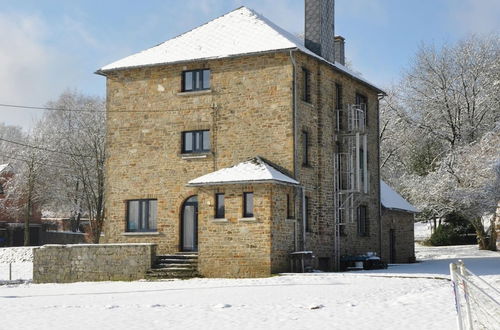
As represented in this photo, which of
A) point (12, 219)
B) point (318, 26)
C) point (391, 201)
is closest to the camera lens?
point (318, 26)

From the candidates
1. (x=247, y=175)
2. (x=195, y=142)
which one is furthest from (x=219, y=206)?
(x=195, y=142)

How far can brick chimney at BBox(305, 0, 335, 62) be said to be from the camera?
29453mm

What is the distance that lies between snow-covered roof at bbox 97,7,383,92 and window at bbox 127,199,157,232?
5232 mm

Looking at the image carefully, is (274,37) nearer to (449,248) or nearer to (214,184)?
(214,184)

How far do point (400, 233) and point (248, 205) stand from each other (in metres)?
13.0

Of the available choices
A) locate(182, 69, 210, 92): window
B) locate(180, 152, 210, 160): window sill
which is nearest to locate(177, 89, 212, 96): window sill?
locate(182, 69, 210, 92): window

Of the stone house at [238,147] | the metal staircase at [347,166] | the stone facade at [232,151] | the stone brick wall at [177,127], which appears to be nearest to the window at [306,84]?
the stone house at [238,147]

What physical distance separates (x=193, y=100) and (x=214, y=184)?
14.0 feet

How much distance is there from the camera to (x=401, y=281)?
2173 cm

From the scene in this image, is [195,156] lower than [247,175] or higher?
higher

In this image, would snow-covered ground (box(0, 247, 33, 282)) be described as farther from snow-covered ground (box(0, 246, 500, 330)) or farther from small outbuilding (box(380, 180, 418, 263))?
small outbuilding (box(380, 180, 418, 263))

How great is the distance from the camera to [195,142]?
94.1 feet

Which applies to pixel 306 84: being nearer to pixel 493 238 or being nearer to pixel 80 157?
A: pixel 493 238

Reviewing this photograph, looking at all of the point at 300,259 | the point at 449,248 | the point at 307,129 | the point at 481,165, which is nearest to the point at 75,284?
the point at 300,259
